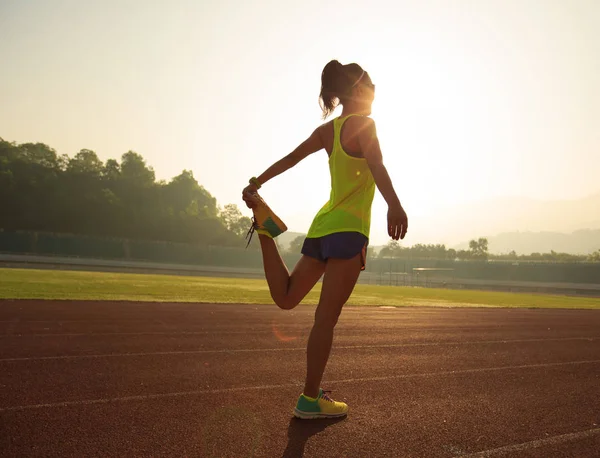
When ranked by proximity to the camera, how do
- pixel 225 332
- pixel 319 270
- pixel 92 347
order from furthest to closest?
pixel 225 332 < pixel 92 347 < pixel 319 270

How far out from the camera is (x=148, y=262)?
214 feet

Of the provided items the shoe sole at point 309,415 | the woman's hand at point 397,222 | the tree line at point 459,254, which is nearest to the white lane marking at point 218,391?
the shoe sole at point 309,415

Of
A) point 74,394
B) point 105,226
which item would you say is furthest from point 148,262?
point 74,394

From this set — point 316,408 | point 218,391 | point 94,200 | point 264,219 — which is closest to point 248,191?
point 264,219

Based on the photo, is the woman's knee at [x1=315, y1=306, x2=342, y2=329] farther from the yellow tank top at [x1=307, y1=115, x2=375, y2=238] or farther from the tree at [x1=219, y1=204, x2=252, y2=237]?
the tree at [x1=219, y1=204, x2=252, y2=237]

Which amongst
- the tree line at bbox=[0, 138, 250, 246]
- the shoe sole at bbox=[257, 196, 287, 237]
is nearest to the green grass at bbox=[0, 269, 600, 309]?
the shoe sole at bbox=[257, 196, 287, 237]

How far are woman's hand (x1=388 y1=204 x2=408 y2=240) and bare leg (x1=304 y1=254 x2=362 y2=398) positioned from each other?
33 centimetres

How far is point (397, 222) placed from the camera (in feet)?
11.5

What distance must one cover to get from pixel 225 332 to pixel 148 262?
58.5 meters

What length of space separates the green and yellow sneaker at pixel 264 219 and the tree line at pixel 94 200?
83940mm

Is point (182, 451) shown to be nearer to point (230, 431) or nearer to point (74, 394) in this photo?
point (230, 431)

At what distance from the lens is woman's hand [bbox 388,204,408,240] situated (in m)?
3.50

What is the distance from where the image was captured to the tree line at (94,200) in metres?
79.8

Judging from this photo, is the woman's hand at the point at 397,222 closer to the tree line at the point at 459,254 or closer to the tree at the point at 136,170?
the tree at the point at 136,170
